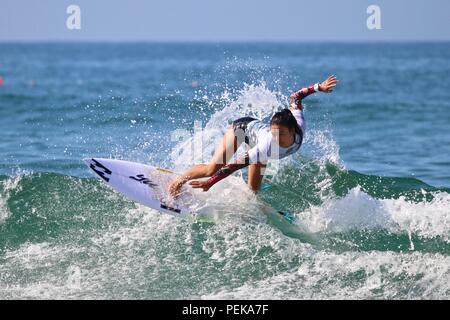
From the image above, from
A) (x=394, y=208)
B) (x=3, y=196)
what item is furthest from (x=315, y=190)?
(x=3, y=196)

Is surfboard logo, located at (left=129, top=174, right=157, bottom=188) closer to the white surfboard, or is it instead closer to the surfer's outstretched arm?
the white surfboard

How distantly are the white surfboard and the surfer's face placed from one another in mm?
1388

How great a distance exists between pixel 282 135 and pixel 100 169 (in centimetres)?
241

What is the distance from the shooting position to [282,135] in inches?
314

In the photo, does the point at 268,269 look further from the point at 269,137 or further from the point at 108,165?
the point at 108,165

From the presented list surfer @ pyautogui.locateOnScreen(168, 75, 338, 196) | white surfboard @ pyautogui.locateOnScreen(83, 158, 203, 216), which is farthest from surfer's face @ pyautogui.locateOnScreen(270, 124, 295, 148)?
white surfboard @ pyautogui.locateOnScreen(83, 158, 203, 216)

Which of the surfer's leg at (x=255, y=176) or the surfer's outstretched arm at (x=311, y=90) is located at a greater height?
the surfer's outstretched arm at (x=311, y=90)

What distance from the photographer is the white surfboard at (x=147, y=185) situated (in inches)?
346

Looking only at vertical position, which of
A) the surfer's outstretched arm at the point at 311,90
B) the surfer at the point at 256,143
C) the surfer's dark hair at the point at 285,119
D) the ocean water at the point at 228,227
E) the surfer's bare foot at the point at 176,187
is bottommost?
the ocean water at the point at 228,227

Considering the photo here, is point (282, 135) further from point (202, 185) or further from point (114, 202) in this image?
point (114, 202)

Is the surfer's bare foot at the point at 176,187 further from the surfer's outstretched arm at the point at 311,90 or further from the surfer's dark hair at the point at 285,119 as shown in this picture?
the surfer's outstretched arm at the point at 311,90

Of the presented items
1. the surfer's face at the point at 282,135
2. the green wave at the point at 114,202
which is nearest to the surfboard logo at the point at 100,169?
the green wave at the point at 114,202

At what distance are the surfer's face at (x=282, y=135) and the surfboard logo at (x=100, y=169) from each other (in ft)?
7.38

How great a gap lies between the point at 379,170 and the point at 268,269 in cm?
541
